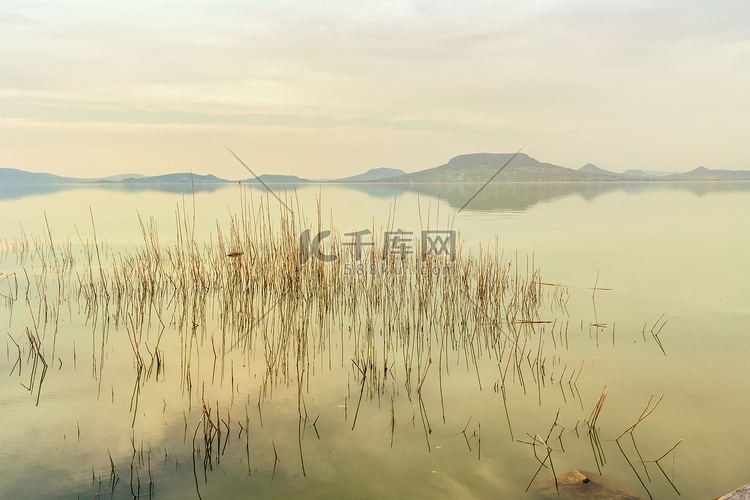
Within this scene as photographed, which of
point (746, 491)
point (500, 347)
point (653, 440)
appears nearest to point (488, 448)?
point (653, 440)

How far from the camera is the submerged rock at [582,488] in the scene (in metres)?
2.21

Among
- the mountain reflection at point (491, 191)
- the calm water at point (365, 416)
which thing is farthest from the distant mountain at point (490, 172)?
the calm water at point (365, 416)

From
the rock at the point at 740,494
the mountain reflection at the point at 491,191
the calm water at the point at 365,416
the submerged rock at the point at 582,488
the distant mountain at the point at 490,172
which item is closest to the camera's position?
the rock at the point at 740,494

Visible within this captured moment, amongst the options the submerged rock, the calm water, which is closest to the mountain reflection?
the calm water

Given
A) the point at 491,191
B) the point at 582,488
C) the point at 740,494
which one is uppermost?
the point at 491,191

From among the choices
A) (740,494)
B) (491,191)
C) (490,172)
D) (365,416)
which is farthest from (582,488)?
(490,172)

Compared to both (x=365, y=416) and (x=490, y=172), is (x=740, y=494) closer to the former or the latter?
(x=365, y=416)

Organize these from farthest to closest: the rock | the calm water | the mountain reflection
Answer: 1. the mountain reflection
2. the calm water
3. the rock

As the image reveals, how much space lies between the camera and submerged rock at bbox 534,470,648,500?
2205 mm

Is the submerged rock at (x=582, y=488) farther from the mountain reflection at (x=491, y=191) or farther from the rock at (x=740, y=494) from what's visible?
the mountain reflection at (x=491, y=191)

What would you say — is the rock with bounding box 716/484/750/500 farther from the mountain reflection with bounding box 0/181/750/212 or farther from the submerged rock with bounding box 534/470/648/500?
the mountain reflection with bounding box 0/181/750/212

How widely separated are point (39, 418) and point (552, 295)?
4945 mm

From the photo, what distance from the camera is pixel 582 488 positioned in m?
2.26

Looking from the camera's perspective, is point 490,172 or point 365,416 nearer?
point 365,416
